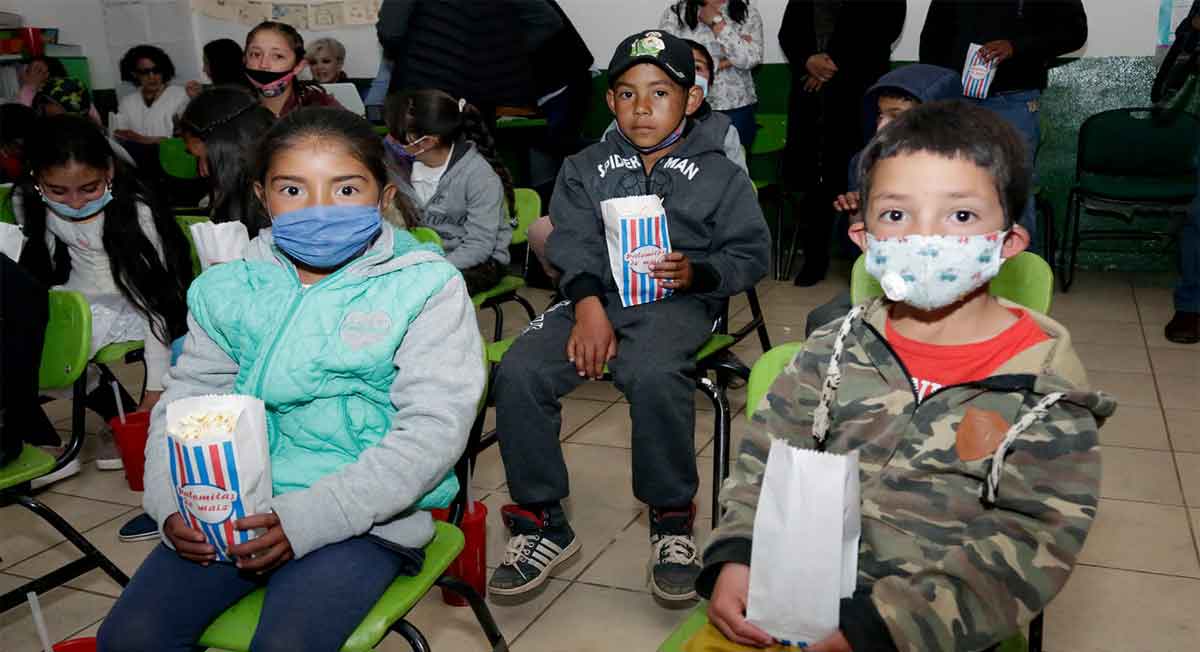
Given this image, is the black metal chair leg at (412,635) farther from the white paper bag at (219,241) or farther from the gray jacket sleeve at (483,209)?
the gray jacket sleeve at (483,209)

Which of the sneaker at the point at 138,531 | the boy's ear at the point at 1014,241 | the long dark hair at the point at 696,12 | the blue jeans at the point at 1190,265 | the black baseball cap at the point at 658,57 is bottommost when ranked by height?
the sneaker at the point at 138,531

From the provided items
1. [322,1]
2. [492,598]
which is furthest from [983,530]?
[322,1]

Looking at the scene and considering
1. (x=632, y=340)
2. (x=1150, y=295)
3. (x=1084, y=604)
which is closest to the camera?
(x=1084, y=604)

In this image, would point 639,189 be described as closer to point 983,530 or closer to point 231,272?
point 231,272

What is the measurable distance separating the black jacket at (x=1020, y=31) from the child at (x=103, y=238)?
10.2ft

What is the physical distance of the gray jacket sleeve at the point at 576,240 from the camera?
2.29 m

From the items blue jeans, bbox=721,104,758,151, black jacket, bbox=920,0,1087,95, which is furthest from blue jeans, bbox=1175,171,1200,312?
blue jeans, bbox=721,104,758,151

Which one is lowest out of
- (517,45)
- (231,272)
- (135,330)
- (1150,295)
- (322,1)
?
(1150,295)

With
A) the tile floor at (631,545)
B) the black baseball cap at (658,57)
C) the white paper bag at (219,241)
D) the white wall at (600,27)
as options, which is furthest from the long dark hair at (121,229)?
the white wall at (600,27)

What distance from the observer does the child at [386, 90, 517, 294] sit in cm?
323

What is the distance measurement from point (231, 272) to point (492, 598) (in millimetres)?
944

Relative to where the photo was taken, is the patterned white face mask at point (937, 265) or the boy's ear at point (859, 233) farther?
the boy's ear at point (859, 233)

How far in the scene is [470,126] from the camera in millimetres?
3539

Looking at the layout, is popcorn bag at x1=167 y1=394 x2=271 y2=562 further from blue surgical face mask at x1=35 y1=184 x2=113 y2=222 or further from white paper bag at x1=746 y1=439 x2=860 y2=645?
blue surgical face mask at x1=35 y1=184 x2=113 y2=222
